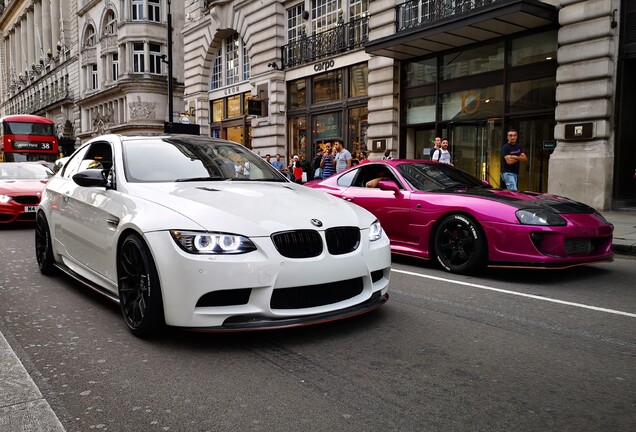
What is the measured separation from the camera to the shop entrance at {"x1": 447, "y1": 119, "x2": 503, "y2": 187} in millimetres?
15453

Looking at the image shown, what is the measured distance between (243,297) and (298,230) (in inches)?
22.4

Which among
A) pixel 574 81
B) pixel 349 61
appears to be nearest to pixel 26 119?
pixel 349 61

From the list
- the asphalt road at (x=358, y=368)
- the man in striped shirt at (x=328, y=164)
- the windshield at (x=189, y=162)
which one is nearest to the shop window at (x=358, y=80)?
the man in striped shirt at (x=328, y=164)

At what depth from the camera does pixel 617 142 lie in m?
12.9

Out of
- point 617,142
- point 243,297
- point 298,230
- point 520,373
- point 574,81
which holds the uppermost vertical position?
point 574,81

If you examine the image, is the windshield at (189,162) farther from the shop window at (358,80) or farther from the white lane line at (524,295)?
the shop window at (358,80)

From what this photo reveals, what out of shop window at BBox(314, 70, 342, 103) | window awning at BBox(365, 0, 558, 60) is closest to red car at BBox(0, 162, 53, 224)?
window awning at BBox(365, 0, 558, 60)

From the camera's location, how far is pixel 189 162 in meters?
4.86

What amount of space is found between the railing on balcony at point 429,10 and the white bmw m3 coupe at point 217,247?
11.6 metres

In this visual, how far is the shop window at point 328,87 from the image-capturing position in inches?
821

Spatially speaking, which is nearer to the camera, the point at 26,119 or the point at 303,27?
the point at 303,27

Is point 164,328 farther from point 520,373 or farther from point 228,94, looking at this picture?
point 228,94

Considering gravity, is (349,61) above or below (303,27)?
below

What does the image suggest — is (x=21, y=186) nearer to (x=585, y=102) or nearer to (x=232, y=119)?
(x=585, y=102)
